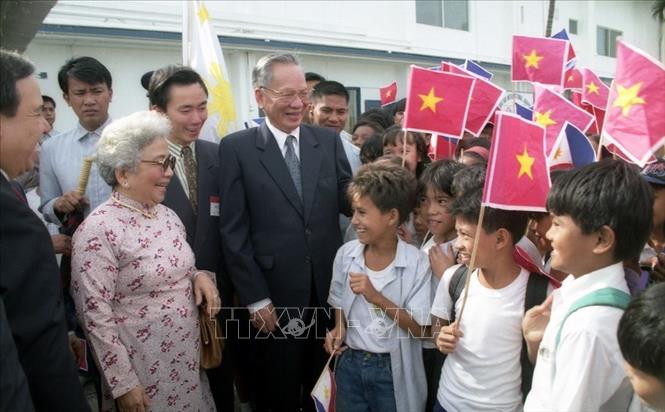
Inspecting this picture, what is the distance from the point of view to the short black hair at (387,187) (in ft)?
7.88

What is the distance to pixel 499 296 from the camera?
1947mm

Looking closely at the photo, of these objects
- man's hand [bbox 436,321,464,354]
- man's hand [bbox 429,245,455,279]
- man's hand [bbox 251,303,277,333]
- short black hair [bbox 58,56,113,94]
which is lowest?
man's hand [bbox 251,303,277,333]

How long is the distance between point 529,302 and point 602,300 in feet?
1.50

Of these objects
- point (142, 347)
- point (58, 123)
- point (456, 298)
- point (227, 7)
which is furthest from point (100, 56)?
point (456, 298)

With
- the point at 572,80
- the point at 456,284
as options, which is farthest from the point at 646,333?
the point at 572,80

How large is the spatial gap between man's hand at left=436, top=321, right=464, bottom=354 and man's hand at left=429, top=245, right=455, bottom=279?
384mm

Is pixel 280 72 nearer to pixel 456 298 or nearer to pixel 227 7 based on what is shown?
pixel 456 298

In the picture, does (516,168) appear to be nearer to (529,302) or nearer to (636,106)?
(529,302)

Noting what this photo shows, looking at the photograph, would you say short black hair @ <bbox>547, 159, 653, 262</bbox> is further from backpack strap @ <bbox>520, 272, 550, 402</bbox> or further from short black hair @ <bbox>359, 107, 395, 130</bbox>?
short black hair @ <bbox>359, 107, 395, 130</bbox>

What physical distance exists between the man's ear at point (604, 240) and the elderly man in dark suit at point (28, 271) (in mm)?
1597

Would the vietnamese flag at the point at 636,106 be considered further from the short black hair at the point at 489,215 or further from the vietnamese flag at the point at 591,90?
the vietnamese flag at the point at 591,90

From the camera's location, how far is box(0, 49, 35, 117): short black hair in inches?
62.4

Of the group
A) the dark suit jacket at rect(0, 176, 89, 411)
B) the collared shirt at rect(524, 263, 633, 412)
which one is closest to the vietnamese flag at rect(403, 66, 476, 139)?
the collared shirt at rect(524, 263, 633, 412)

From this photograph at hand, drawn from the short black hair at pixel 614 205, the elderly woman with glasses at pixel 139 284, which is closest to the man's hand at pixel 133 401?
the elderly woman with glasses at pixel 139 284
